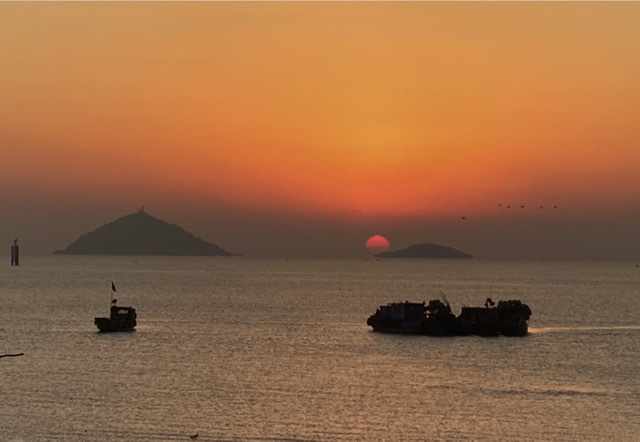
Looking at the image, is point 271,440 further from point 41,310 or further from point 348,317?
point 41,310

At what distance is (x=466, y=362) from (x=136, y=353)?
3807 centimetres

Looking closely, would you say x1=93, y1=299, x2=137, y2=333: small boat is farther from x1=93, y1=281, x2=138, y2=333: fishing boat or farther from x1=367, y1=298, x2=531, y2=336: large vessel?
x1=367, y1=298, x2=531, y2=336: large vessel

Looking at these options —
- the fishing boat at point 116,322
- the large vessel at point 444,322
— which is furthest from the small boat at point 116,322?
the large vessel at point 444,322

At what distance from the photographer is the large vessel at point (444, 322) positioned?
147 metres

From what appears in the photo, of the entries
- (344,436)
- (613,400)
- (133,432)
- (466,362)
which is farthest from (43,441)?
(466,362)

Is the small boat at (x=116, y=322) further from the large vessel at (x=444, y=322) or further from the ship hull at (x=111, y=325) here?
the large vessel at (x=444, y=322)

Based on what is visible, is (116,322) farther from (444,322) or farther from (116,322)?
(444,322)

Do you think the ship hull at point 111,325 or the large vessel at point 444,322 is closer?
the ship hull at point 111,325

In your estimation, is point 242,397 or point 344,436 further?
point 242,397

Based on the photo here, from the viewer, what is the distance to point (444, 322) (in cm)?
14650

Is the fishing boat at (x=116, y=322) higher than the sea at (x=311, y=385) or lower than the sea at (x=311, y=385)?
higher

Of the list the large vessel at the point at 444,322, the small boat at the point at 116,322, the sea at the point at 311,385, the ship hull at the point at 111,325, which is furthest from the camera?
the large vessel at the point at 444,322

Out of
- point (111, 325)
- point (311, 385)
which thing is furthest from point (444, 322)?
point (311, 385)

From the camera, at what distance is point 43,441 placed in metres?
66.9
